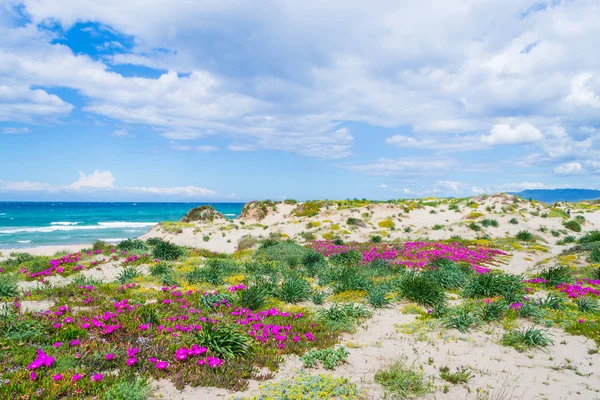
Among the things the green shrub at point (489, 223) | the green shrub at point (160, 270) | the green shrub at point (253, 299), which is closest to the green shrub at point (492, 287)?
the green shrub at point (253, 299)

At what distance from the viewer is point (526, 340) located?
7422 millimetres

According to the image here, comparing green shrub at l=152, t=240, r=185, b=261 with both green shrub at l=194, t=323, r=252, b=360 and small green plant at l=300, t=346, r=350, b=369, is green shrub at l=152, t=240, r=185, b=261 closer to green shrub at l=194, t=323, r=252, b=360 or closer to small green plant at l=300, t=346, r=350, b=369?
green shrub at l=194, t=323, r=252, b=360

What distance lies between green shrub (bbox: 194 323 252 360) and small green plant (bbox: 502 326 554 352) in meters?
5.78

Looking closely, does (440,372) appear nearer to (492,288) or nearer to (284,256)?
(492,288)

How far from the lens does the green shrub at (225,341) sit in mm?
6406

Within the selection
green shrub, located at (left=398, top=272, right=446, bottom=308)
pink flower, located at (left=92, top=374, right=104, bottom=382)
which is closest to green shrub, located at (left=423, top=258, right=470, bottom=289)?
green shrub, located at (left=398, top=272, right=446, bottom=308)

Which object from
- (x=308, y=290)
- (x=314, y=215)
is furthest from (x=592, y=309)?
(x=314, y=215)

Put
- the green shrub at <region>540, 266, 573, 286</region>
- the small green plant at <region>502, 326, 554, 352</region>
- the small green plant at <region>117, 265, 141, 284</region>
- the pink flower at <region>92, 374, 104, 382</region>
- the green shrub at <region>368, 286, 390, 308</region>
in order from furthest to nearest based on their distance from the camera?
the green shrub at <region>540, 266, 573, 286</region> < the small green plant at <region>117, 265, 141, 284</region> < the green shrub at <region>368, 286, 390, 308</region> < the small green plant at <region>502, 326, 554, 352</region> < the pink flower at <region>92, 374, 104, 382</region>

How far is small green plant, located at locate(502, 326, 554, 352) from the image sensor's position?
7.35 m

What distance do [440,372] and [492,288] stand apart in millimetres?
6042

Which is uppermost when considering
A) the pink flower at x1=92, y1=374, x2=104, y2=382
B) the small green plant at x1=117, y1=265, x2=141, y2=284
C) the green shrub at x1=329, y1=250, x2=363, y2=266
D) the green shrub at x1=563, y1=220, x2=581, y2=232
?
the green shrub at x1=563, y1=220, x2=581, y2=232

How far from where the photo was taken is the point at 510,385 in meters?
5.82

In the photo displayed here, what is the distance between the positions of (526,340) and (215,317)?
718cm

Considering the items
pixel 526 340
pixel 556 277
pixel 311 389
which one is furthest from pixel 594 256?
pixel 311 389
